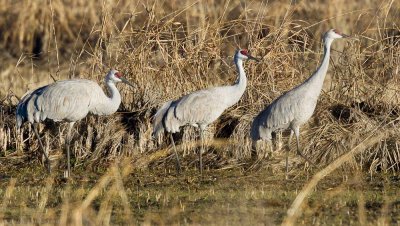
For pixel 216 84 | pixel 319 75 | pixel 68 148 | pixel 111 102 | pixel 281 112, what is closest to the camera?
pixel 319 75

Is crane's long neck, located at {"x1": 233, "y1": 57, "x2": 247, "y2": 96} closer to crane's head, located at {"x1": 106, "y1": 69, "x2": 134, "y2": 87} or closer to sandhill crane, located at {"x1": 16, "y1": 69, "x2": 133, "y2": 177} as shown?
crane's head, located at {"x1": 106, "y1": 69, "x2": 134, "y2": 87}

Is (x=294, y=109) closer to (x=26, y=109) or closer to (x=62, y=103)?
(x=62, y=103)

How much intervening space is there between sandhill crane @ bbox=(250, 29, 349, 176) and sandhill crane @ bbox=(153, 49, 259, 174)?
0.39 metres

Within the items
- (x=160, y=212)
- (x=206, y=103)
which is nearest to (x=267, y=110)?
(x=206, y=103)

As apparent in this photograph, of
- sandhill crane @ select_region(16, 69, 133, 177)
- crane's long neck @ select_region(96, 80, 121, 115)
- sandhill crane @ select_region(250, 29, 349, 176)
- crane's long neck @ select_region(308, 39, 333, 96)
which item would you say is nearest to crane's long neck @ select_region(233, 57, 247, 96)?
sandhill crane @ select_region(250, 29, 349, 176)

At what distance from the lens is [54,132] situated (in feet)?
33.9

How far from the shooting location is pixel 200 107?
948cm

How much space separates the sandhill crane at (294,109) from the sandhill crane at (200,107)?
1.28ft

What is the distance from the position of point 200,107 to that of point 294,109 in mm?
958

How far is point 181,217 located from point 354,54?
3.58 meters

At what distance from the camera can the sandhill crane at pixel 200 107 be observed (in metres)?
9.48

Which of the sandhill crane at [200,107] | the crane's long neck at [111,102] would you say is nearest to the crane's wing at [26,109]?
the crane's long neck at [111,102]

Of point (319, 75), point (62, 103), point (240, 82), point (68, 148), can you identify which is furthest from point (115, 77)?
point (319, 75)

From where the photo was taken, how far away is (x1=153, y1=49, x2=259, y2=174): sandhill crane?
373 inches
